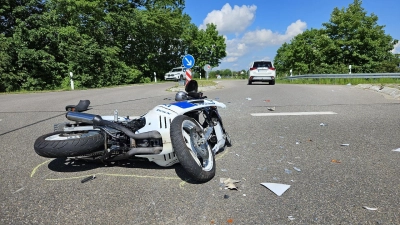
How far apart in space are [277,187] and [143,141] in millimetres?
1579

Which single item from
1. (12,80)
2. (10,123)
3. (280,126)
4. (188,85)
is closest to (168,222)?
(188,85)

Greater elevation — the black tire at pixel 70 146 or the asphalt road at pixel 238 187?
the black tire at pixel 70 146

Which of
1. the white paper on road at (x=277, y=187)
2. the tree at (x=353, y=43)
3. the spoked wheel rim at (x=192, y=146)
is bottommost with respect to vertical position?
the white paper on road at (x=277, y=187)

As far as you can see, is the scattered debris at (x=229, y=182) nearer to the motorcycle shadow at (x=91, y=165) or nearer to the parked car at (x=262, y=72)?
the motorcycle shadow at (x=91, y=165)

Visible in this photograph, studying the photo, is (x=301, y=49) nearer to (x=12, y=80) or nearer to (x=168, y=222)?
(x=12, y=80)

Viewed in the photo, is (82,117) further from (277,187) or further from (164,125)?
(277,187)

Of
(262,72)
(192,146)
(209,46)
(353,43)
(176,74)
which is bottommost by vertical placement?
(192,146)

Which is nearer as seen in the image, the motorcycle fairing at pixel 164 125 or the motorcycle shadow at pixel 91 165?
the motorcycle fairing at pixel 164 125

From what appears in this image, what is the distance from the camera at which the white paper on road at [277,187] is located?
2.96m

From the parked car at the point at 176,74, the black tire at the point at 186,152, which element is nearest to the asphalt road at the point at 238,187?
the black tire at the point at 186,152

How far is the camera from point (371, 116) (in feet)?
23.6

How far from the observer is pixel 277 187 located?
3.08m

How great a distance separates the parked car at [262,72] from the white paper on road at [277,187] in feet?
61.0

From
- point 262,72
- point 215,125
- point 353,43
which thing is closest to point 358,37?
point 353,43
